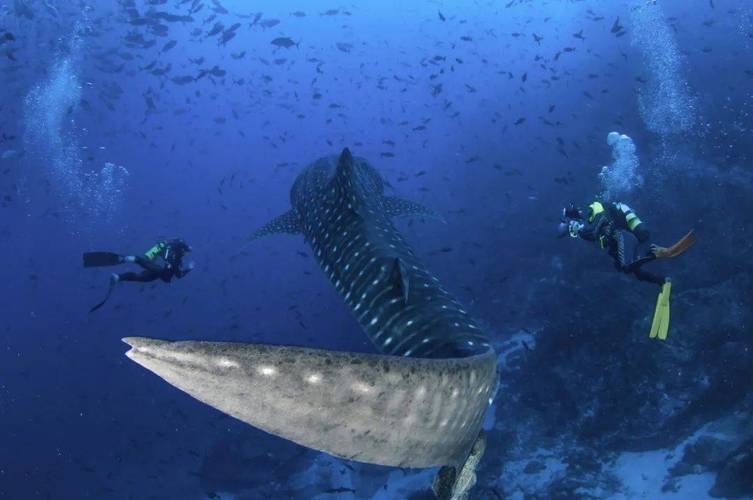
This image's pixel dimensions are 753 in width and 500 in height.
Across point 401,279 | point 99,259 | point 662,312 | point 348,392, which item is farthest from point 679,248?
point 99,259

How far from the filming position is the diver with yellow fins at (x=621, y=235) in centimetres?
760

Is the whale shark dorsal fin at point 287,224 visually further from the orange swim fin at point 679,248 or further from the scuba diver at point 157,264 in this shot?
the orange swim fin at point 679,248

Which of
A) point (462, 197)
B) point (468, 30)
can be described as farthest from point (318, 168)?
point (468, 30)

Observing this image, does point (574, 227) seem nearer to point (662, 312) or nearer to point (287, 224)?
point (662, 312)

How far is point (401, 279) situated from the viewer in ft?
14.3

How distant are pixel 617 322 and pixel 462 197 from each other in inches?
587

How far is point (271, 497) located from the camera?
54.2 ft

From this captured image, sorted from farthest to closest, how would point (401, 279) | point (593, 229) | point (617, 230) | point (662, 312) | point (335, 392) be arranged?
point (593, 229)
point (617, 230)
point (662, 312)
point (401, 279)
point (335, 392)

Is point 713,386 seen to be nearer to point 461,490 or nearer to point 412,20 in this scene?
point 461,490

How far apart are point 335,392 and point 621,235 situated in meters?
7.54

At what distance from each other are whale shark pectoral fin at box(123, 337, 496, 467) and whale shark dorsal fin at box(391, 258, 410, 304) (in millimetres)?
1825

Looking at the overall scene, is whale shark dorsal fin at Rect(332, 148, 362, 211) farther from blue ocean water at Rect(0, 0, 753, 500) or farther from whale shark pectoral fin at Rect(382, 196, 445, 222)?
whale shark pectoral fin at Rect(382, 196, 445, 222)

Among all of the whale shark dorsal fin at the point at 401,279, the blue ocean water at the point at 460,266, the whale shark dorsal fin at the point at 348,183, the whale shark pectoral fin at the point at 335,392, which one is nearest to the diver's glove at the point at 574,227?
the whale shark dorsal fin at the point at 348,183

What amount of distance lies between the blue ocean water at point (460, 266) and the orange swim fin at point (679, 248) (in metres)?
5.95
